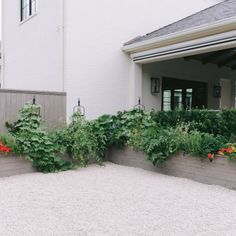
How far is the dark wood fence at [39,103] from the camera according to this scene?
19.9ft

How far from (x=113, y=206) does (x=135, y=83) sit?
4911 millimetres

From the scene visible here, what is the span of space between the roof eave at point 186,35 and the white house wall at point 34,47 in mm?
1922

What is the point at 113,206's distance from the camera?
3.58m

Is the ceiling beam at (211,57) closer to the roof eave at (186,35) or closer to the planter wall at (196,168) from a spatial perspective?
the roof eave at (186,35)

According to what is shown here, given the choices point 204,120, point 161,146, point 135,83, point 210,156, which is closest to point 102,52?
point 135,83

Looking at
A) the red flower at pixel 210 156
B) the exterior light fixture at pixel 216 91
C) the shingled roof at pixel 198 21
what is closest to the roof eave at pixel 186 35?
the shingled roof at pixel 198 21

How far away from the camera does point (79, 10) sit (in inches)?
286

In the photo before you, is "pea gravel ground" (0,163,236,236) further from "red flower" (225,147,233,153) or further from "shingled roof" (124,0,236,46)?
"shingled roof" (124,0,236,46)

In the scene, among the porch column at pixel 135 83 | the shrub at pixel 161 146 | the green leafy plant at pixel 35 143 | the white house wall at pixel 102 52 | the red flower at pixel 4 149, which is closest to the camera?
the red flower at pixel 4 149

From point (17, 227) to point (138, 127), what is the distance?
374cm

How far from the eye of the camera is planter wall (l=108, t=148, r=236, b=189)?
14.5ft

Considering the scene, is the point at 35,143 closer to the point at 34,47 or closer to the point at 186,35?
the point at 186,35

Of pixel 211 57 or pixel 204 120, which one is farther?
pixel 211 57

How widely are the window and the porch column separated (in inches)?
140
